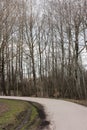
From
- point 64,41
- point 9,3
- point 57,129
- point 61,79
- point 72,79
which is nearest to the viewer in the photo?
point 57,129

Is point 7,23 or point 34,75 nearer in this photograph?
point 7,23

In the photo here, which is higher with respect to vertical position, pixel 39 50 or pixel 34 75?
pixel 39 50

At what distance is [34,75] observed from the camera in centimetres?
4175

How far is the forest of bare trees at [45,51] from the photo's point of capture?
966 inches

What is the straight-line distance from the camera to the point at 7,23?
18844mm

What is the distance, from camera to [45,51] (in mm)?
44031

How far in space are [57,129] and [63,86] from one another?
2211 cm

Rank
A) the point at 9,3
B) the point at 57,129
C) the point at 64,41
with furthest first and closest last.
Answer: the point at 64,41 → the point at 9,3 → the point at 57,129

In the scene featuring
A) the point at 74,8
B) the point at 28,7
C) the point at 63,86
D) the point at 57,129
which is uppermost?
the point at 28,7

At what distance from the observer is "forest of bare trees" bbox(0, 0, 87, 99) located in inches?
966

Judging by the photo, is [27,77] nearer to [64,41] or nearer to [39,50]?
[39,50]

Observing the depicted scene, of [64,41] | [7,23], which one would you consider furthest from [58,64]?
[7,23]

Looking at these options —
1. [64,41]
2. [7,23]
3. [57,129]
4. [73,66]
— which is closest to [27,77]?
→ [64,41]

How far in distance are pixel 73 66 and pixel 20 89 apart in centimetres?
1237
